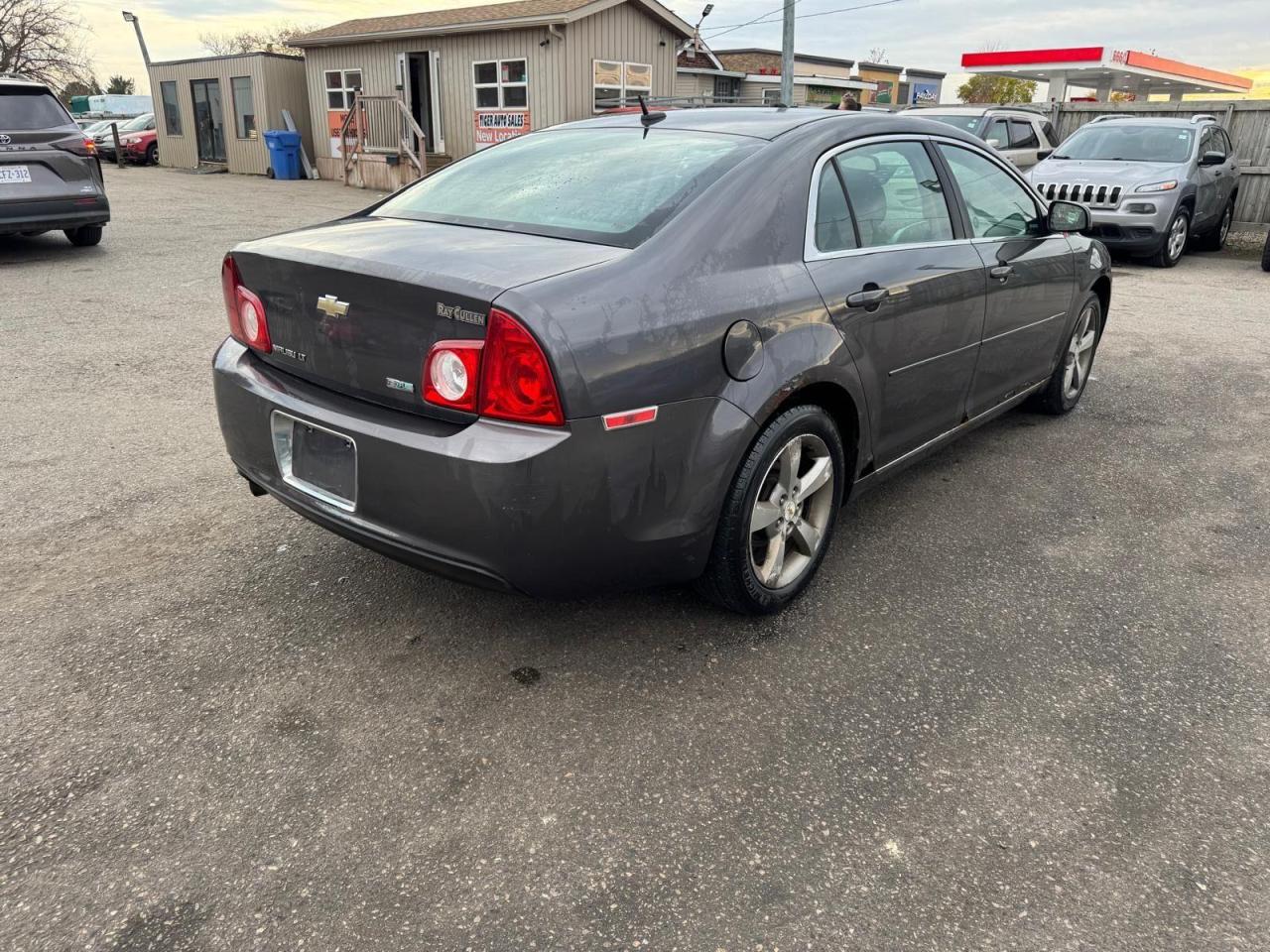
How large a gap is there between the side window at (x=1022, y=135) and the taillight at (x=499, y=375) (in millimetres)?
12718

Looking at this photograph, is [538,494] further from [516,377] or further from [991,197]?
[991,197]

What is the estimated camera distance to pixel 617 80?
63.2 ft

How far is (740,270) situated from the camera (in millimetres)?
2717

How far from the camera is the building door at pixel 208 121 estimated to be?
24.3m

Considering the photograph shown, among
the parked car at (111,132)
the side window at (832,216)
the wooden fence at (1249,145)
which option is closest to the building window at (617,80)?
the wooden fence at (1249,145)

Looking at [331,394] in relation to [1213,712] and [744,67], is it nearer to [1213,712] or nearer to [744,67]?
[1213,712]

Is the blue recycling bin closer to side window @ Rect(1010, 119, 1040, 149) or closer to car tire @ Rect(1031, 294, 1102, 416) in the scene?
side window @ Rect(1010, 119, 1040, 149)

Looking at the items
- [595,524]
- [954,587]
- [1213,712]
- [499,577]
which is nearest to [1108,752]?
[1213,712]

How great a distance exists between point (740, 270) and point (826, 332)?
0.40 meters

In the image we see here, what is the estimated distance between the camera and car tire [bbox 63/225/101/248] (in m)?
10.4

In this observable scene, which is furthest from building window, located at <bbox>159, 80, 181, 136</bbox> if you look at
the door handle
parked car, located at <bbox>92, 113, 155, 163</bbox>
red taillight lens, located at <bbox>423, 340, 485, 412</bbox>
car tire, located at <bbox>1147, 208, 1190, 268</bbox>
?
red taillight lens, located at <bbox>423, 340, 485, 412</bbox>

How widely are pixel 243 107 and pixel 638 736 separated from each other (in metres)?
25.1

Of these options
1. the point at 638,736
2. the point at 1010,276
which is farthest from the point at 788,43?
the point at 638,736

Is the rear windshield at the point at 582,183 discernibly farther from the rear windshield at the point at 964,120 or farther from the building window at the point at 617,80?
the building window at the point at 617,80
